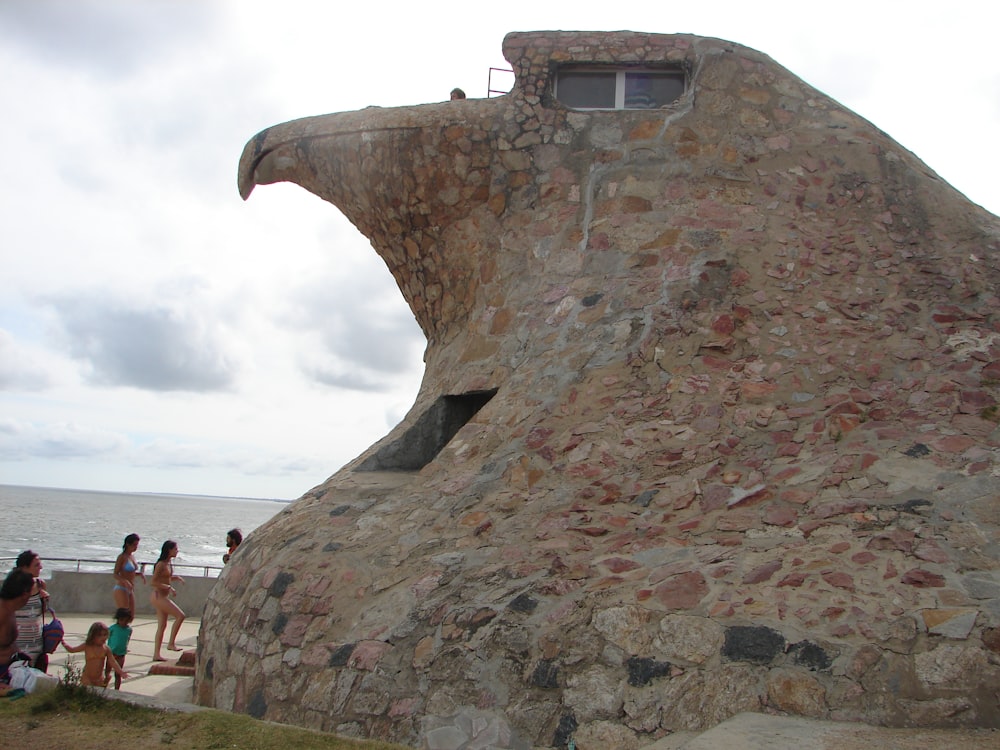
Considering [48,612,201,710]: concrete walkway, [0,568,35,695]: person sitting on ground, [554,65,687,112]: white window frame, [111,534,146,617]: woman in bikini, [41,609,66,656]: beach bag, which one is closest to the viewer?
[0,568,35,695]: person sitting on ground

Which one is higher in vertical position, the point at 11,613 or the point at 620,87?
the point at 620,87

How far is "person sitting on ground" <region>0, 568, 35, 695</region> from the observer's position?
4711mm

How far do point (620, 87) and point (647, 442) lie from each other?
10.5 ft

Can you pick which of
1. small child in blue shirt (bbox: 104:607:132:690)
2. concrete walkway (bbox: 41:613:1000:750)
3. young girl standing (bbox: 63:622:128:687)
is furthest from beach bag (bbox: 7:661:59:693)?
concrete walkway (bbox: 41:613:1000:750)

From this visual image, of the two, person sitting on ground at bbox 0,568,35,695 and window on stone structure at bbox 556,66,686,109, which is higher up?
window on stone structure at bbox 556,66,686,109

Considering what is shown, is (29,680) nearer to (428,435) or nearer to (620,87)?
(428,435)

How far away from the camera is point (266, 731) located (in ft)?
12.7

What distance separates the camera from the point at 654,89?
6969 millimetres

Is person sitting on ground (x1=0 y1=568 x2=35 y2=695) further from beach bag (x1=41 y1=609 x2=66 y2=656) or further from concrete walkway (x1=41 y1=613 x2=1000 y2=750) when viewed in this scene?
concrete walkway (x1=41 y1=613 x2=1000 y2=750)

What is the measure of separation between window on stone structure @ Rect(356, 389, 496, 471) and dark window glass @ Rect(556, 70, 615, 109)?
2.51 m

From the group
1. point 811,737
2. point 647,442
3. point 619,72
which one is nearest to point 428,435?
point 647,442

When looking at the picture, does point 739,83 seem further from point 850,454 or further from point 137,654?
point 137,654

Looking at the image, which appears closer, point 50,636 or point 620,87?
point 50,636

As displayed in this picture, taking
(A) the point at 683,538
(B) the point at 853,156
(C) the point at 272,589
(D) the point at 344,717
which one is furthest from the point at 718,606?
(B) the point at 853,156
